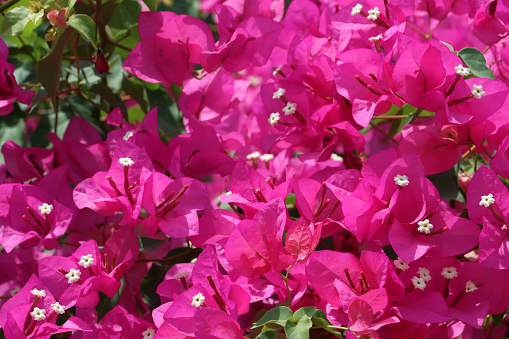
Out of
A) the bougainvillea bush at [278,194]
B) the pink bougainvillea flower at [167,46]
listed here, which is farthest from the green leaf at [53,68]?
the pink bougainvillea flower at [167,46]

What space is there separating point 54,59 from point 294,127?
0.37m

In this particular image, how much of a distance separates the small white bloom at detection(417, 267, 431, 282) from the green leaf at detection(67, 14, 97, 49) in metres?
0.54

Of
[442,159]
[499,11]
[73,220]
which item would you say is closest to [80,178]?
[73,220]

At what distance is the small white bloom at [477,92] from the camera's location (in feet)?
2.65

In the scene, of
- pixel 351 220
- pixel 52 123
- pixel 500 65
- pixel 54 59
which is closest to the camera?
pixel 351 220

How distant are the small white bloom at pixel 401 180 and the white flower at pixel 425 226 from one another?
53mm

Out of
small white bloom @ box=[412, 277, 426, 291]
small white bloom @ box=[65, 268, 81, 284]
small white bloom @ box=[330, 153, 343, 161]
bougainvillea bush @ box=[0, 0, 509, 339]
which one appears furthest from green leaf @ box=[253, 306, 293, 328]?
small white bloom @ box=[330, 153, 343, 161]

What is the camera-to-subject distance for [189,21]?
96 cm

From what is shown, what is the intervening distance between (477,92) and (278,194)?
300 mm

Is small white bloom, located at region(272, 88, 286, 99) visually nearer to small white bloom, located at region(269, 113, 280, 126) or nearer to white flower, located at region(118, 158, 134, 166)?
small white bloom, located at region(269, 113, 280, 126)

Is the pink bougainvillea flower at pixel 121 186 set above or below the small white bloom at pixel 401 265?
above

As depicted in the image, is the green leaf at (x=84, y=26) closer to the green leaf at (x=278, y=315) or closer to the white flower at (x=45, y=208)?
the white flower at (x=45, y=208)

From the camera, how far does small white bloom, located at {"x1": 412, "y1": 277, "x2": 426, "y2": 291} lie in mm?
747

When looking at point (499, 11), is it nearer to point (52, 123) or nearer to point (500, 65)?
point (500, 65)
